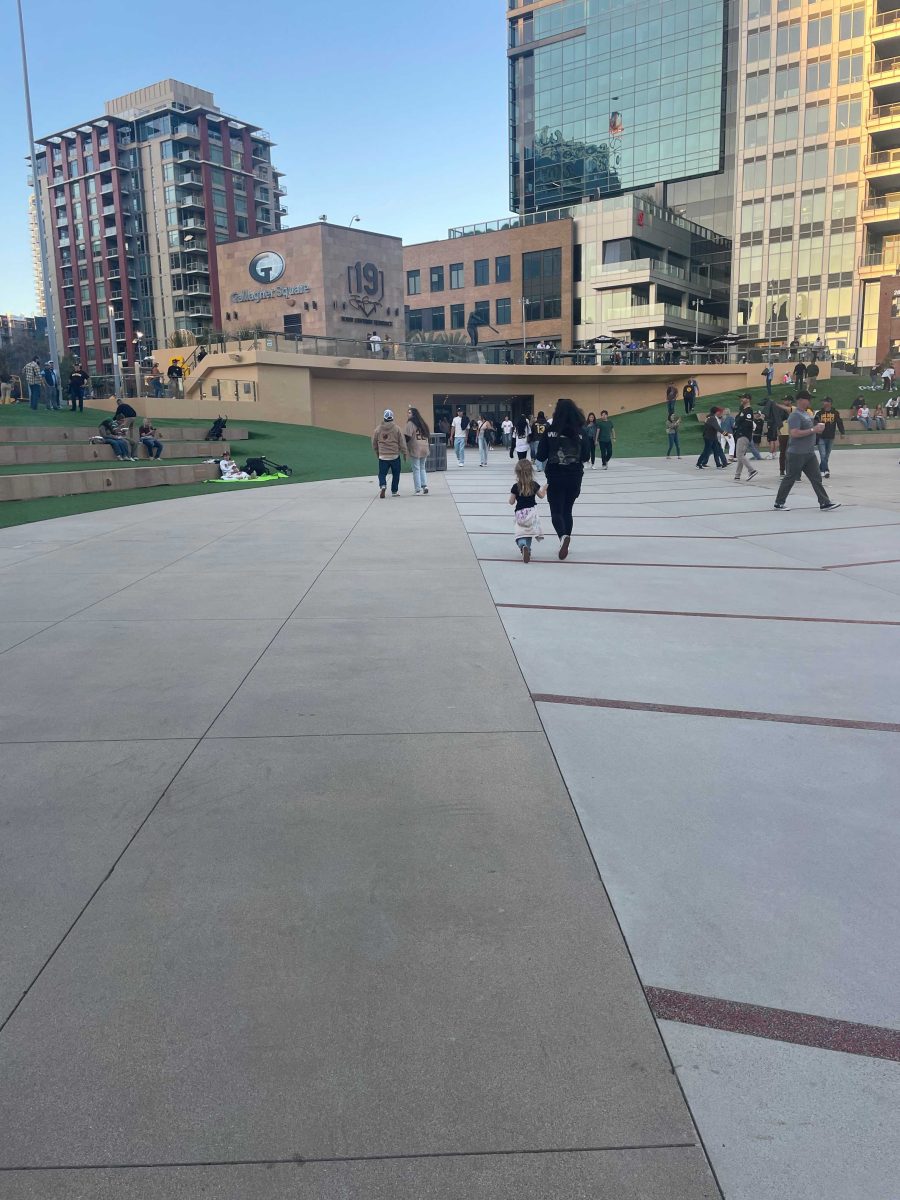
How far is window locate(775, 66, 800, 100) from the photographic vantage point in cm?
6825

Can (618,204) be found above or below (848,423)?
above

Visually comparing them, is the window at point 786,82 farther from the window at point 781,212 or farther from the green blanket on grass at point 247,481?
the green blanket on grass at point 247,481

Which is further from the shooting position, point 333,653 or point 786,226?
point 786,226

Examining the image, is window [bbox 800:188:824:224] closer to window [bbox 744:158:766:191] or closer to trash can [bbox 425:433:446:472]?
window [bbox 744:158:766:191]

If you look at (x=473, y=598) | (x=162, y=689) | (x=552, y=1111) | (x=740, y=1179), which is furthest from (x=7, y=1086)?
(x=473, y=598)

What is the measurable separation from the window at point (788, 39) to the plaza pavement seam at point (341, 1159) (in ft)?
278

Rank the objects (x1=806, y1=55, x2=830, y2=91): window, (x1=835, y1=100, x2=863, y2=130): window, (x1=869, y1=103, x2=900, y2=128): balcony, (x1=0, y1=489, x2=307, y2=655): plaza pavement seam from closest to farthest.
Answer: (x1=0, y1=489, x2=307, y2=655): plaza pavement seam → (x1=869, y1=103, x2=900, y2=128): balcony → (x1=835, y1=100, x2=863, y2=130): window → (x1=806, y1=55, x2=830, y2=91): window

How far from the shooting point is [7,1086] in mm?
2123

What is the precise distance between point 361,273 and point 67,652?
181ft

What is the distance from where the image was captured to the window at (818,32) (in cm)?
6600

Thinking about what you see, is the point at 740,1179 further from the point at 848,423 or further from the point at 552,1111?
the point at 848,423

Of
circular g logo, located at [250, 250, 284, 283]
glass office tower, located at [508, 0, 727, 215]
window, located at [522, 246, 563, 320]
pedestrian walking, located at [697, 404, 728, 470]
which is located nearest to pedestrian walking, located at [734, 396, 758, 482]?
pedestrian walking, located at [697, 404, 728, 470]

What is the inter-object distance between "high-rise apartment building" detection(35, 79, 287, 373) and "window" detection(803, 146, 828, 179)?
56700 millimetres

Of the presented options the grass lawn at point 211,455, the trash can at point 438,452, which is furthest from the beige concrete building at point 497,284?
the trash can at point 438,452
